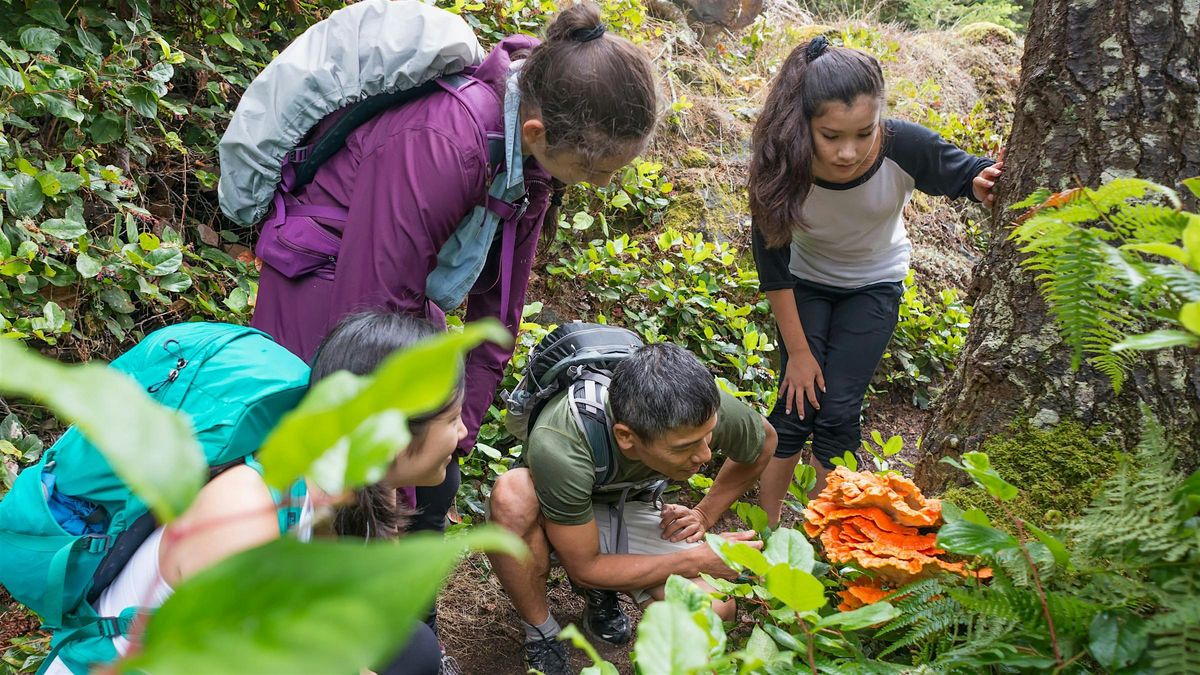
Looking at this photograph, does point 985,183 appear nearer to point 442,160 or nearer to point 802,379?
point 802,379

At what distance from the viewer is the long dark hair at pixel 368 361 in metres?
1.88

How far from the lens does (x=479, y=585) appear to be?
359cm

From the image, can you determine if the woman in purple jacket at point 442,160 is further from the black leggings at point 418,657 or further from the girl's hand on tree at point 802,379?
the girl's hand on tree at point 802,379

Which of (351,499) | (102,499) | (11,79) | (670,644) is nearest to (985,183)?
(351,499)

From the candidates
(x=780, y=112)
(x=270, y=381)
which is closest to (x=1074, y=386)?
(x=780, y=112)

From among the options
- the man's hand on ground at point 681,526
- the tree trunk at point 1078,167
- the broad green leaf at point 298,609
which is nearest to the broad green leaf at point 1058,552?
the tree trunk at point 1078,167

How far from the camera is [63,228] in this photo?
9.75 ft

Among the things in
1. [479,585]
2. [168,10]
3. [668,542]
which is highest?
[168,10]

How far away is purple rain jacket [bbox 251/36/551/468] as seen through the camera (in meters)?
2.20

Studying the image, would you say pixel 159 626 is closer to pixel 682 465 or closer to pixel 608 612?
pixel 682 465

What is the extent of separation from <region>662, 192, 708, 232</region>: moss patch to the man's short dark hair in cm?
272

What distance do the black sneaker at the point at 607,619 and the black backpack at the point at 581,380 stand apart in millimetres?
521

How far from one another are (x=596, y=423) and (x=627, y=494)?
0.47m

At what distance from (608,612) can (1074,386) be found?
6.21 ft
